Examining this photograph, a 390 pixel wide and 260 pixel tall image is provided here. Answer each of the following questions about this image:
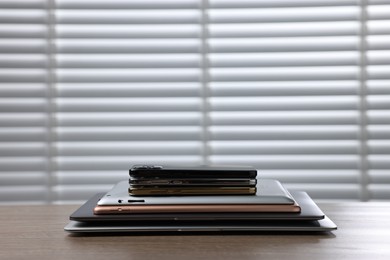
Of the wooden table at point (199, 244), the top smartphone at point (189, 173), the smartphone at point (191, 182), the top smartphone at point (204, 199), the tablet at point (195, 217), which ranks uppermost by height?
the top smartphone at point (189, 173)

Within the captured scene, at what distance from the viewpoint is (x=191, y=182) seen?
2.84 feet

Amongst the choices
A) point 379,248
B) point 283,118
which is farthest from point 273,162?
point 379,248

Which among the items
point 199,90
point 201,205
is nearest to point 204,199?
point 201,205

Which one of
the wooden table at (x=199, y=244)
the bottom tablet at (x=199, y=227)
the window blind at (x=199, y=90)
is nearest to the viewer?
the wooden table at (x=199, y=244)

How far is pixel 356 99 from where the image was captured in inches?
58.7

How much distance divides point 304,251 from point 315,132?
0.80m

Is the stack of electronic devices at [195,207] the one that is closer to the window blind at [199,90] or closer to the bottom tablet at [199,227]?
the bottom tablet at [199,227]

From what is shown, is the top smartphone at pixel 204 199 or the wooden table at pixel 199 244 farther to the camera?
the top smartphone at pixel 204 199

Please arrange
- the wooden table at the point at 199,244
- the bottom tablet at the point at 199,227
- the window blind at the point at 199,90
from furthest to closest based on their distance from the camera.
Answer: the window blind at the point at 199,90 → the bottom tablet at the point at 199,227 → the wooden table at the point at 199,244

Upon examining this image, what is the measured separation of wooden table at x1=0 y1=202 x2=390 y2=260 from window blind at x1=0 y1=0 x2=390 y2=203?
1.92 feet

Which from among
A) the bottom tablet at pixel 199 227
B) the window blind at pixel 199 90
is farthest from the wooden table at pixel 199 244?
the window blind at pixel 199 90

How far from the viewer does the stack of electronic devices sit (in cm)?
82

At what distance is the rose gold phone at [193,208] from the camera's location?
32.4 inches

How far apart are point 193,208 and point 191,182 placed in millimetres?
51
